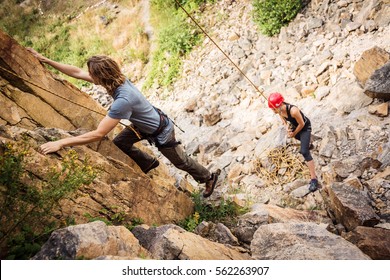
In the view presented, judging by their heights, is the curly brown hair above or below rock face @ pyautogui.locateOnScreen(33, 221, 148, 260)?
above

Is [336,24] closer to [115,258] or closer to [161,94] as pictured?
[161,94]

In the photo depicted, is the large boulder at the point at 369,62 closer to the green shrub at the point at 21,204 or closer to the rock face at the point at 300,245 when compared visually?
the rock face at the point at 300,245

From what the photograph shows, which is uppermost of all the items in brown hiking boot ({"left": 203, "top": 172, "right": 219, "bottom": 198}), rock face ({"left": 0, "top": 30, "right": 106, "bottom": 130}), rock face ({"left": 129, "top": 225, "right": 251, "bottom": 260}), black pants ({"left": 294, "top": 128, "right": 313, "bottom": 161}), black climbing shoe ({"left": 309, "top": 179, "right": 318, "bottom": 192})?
rock face ({"left": 0, "top": 30, "right": 106, "bottom": 130})

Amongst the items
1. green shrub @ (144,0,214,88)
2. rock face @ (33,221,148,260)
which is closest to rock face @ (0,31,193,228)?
rock face @ (33,221,148,260)

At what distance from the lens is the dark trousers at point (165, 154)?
447 cm

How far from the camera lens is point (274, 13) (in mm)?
9898

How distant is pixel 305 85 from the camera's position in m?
7.84

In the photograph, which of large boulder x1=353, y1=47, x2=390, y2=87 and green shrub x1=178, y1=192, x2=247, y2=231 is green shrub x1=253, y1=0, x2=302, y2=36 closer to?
large boulder x1=353, y1=47, x2=390, y2=87

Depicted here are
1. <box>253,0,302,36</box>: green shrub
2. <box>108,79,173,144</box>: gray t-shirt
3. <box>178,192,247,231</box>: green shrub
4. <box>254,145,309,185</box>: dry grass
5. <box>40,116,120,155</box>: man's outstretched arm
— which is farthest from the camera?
<box>253,0,302,36</box>: green shrub

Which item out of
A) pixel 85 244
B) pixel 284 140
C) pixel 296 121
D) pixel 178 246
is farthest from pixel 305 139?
pixel 85 244

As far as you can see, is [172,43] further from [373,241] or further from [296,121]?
[373,241]

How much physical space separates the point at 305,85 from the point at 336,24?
2.29 meters

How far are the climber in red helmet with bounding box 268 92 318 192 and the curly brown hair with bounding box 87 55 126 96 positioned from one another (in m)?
2.75

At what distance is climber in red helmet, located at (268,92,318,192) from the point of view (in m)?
5.23
